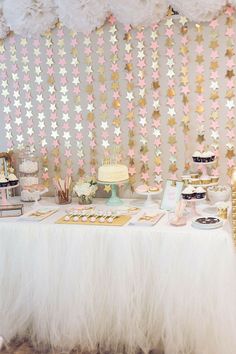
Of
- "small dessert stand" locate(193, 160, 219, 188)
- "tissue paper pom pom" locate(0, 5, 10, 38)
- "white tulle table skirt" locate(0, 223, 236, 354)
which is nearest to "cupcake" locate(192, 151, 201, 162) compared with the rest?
"small dessert stand" locate(193, 160, 219, 188)

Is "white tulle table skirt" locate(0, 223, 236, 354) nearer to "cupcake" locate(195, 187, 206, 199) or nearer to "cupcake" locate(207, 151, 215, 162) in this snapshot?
"cupcake" locate(195, 187, 206, 199)

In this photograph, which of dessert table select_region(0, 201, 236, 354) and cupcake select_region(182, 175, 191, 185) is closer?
dessert table select_region(0, 201, 236, 354)

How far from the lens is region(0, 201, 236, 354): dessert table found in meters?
2.26

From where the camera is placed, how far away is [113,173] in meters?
2.78

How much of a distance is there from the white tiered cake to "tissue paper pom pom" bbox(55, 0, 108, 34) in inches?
33.0

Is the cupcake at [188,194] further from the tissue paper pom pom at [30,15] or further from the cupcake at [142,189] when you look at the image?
the tissue paper pom pom at [30,15]

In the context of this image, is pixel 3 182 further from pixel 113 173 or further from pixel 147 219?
pixel 147 219

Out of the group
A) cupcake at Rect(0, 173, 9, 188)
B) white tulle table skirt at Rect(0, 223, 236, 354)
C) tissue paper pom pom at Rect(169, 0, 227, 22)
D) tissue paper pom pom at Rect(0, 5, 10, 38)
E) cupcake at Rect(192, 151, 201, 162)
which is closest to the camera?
white tulle table skirt at Rect(0, 223, 236, 354)

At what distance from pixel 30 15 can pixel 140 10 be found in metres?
0.70

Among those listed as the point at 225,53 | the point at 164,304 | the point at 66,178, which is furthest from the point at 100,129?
the point at 164,304

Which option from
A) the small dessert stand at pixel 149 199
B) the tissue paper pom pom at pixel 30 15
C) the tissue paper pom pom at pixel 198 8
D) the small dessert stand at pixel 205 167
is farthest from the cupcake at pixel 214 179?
the tissue paper pom pom at pixel 30 15

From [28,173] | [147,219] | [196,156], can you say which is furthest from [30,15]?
[147,219]

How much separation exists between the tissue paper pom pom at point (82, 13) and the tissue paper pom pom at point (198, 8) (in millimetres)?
418

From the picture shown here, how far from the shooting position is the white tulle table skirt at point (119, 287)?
226cm
